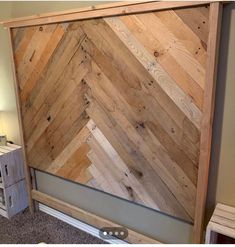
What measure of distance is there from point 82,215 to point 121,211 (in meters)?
0.37

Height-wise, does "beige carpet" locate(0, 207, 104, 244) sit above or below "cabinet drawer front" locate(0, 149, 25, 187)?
below

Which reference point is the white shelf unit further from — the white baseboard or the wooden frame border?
the wooden frame border

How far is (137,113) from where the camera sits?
5.13 ft

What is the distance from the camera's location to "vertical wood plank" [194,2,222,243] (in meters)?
1.18

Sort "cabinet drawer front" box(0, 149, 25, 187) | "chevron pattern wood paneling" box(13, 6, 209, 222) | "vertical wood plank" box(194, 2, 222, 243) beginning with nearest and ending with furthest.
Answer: "vertical wood plank" box(194, 2, 222, 243), "chevron pattern wood paneling" box(13, 6, 209, 222), "cabinet drawer front" box(0, 149, 25, 187)

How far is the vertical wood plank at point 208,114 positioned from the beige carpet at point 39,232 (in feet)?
3.16

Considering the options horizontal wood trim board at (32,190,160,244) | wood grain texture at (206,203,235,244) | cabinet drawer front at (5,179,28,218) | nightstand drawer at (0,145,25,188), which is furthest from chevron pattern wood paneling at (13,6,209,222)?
cabinet drawer front at (5,179,28,218)

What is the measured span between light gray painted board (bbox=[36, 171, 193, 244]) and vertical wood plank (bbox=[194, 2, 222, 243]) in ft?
0.69

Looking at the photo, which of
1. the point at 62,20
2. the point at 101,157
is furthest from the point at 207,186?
the point at 62,20

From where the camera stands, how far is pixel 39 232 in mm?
2135

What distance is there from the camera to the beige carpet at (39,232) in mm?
2039

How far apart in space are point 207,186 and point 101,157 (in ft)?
2.44

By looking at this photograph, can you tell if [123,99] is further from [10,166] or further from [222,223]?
[10,166]

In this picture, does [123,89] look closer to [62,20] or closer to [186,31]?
[186,31]
